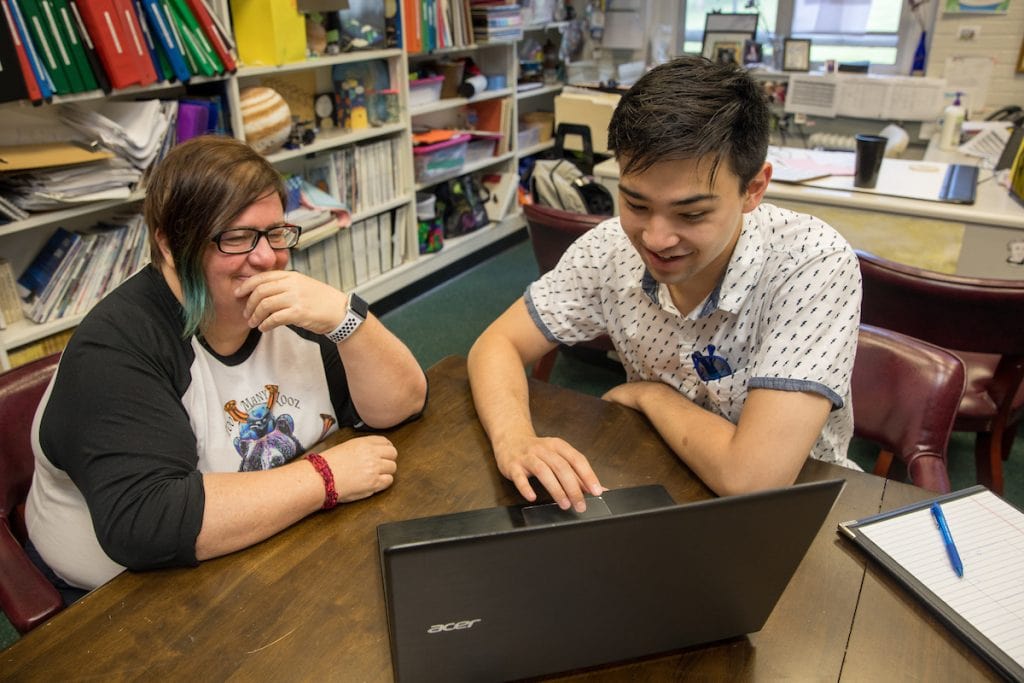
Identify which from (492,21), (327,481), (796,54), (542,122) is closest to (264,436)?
(327,481)

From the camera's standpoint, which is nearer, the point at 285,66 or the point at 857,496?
the point at 857,496

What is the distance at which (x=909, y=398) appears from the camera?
1312 millimetres

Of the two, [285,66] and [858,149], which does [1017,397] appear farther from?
[285,66]

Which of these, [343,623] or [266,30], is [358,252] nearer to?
[266,30]

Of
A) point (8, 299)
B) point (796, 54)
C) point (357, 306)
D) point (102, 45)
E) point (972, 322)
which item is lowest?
point (8, 299)

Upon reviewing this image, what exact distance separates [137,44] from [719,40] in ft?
11.6

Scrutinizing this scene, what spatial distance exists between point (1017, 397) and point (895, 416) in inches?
33.4

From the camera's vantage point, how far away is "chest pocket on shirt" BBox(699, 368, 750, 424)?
1245mm

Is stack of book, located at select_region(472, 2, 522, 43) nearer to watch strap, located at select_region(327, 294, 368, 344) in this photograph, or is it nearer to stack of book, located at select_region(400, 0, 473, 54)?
stack of book, located at select_region(400, 0, 473, 54)

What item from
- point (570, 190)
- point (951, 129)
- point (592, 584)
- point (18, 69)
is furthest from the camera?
point (951, 129)

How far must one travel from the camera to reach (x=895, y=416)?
133 centimetres

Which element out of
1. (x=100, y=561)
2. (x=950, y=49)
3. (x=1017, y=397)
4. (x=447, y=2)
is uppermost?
Result: (x=447, y=2)

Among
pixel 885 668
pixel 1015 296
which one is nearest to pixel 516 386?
pixel 885 668

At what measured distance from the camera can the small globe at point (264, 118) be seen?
106 inches
